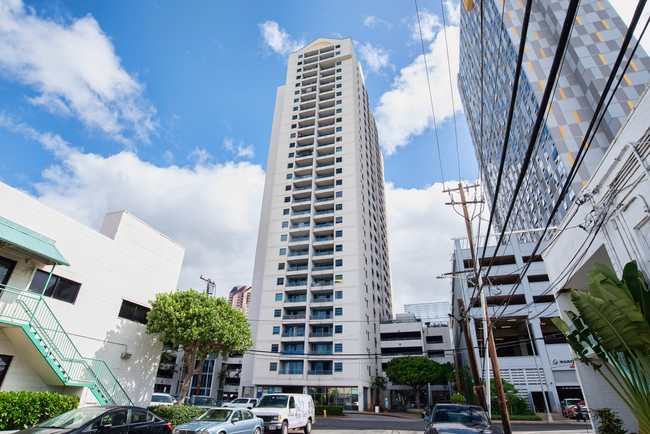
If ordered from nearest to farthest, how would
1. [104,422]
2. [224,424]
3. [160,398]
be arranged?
[104,422] < [224,424] < [160,398]

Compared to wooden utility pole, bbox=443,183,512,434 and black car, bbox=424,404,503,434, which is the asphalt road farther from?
black car, bbox=424,404,503,434

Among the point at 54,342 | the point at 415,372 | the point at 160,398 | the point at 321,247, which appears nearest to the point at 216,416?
the point at 54,342

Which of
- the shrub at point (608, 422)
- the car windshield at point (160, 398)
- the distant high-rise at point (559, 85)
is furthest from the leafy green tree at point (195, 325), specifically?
the distant high-rise at point (559, 85)

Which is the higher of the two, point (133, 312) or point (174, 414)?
point (133, 312)

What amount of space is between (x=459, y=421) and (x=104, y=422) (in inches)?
397

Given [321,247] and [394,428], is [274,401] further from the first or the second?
[321,247]

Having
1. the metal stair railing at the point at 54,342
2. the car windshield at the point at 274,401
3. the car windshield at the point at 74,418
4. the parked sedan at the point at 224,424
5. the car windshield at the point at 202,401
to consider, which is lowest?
the car windshield at the point at 202,401

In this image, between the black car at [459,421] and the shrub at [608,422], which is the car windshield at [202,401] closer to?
the black car at [459,421]

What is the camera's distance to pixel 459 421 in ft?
33.2

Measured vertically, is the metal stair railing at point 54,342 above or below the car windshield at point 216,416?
above

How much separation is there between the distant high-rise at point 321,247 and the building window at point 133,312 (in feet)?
93.5

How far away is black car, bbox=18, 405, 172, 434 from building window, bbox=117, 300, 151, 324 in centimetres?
905

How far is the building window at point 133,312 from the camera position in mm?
18109

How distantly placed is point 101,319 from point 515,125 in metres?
62.5
